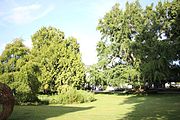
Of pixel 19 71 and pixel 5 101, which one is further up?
pixel 19 71

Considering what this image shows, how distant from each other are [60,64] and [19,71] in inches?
536

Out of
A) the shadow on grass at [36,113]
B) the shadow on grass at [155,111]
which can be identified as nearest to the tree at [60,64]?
the shadow on grass at [155,111]

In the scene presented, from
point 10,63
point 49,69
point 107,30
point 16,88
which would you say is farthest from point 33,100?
point 107,30

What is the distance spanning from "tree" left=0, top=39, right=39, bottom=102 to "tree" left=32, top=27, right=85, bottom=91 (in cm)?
1127

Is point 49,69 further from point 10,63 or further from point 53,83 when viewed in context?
point 10,63

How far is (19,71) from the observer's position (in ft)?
93.5

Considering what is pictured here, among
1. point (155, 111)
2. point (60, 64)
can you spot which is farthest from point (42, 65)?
point (155, 111)

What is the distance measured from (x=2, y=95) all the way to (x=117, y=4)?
33.7 m

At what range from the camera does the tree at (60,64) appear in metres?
41.3

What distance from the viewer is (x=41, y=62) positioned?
4269 cm

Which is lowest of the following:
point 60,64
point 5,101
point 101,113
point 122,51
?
point 101,113

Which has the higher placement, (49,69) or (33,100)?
(49,69)

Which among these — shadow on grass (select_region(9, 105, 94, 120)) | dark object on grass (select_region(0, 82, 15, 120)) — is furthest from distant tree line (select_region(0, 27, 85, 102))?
dark object on grass (select_region(0, 82, 15, 120))

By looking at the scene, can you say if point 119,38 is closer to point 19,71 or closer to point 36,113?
point 19,71
